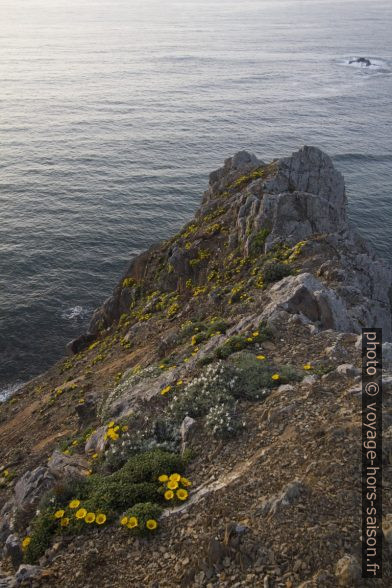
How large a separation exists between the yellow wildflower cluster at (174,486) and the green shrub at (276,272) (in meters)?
14.3

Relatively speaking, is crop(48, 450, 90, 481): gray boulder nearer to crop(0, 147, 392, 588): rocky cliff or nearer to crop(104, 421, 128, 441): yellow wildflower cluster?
crop(0, 147, 392, 588): rocky cliff

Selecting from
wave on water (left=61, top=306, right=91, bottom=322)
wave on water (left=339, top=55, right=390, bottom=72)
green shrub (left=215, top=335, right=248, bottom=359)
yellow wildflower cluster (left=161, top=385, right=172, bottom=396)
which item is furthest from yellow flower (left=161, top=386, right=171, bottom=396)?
wave on water (left=339, top=55, right=390, bottom=72)

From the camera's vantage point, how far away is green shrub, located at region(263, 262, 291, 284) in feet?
81.8

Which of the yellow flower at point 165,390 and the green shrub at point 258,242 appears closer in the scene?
the yellow flower at point 165,390

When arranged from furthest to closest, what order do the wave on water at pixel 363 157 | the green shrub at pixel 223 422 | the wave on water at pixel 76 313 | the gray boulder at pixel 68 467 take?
the wave on water at pixel 363 157 < the wave on water at pixel 76 313 < the gray boulder at pixel 68 467 < the green shrub at pixel 223 422

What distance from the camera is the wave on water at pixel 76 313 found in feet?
155

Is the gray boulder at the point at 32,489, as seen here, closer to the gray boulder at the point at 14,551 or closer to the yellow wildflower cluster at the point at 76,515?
the gray boulder at the point at 14,551

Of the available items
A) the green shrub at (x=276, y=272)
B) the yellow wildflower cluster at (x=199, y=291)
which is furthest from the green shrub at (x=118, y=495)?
the yellow wildflower cluster at (x=199, y=291)

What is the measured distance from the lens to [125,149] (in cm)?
8338

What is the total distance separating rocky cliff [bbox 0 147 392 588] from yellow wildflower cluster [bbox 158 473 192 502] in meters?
0.06

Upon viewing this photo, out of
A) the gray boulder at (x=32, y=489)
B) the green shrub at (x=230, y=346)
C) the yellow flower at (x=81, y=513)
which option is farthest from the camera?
the green shrub at (x=230, y=346)

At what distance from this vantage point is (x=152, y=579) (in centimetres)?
1013

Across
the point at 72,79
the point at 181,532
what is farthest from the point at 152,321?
the point at 72,79

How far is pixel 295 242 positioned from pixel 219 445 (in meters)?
17.9
